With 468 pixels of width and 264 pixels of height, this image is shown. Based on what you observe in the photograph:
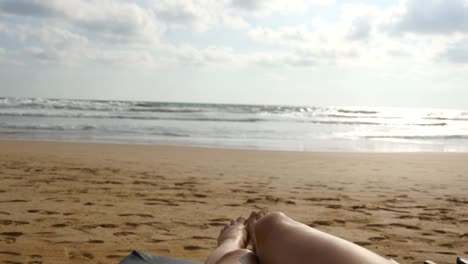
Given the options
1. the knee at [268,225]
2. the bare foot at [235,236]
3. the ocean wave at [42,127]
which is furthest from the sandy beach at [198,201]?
the ocean wave at [42,127]

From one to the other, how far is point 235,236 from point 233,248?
307 mm

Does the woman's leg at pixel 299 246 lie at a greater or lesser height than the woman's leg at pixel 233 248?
greater

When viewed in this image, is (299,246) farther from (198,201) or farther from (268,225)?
(198,201)

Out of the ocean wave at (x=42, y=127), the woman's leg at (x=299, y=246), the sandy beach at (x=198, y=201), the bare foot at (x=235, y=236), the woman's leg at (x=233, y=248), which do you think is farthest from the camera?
the ocean wave at (x=42, y=127)

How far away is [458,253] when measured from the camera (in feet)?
13.4

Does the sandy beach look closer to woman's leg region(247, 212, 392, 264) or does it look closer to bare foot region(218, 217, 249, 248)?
bare foot region(218, 217, 249, 248)

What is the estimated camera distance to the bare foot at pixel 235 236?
2.79 m

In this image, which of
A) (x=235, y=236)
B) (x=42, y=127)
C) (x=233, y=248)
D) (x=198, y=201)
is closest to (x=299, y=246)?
(x=233, y=248)

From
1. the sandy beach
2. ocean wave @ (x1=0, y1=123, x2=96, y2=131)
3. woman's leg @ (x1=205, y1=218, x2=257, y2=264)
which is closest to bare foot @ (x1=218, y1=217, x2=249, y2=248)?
woman's leg @ (x1=205, y1=218, x2=257, y2=264)

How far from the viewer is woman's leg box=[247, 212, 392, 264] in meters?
1.69

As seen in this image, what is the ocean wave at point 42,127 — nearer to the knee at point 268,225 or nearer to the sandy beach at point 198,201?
the sandy beach at point 198,201

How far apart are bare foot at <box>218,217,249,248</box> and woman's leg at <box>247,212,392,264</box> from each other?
2.21 ft

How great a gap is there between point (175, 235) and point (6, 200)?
2.28m

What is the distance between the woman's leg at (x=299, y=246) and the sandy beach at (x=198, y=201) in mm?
1881
